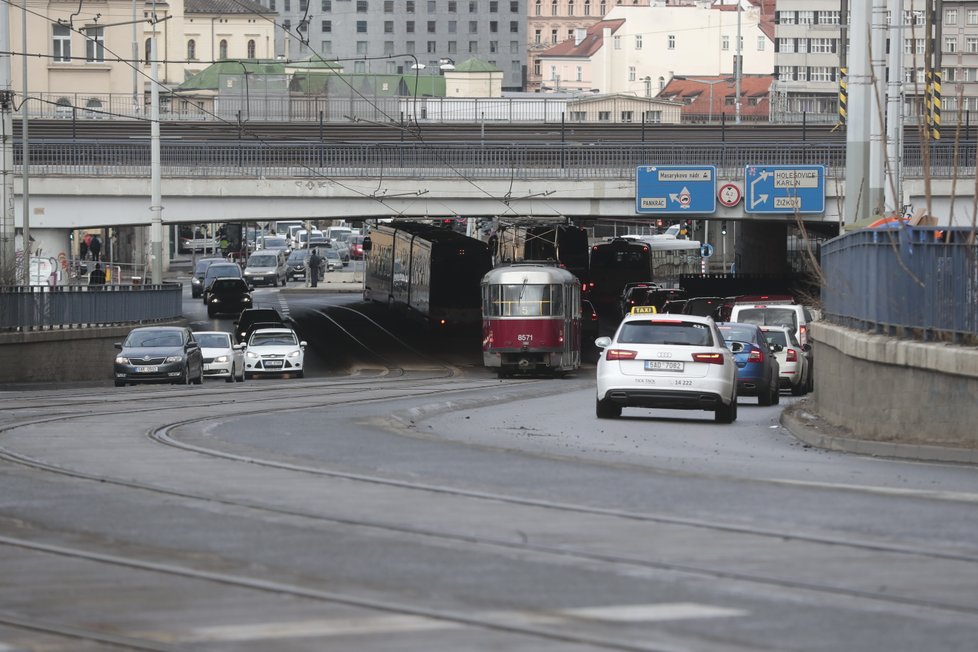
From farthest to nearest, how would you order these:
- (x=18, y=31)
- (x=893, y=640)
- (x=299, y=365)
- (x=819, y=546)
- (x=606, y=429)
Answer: (x=18, y=31) → (x=299, y=365) → (x=606, y=429) → (x=819, y=546) → (x=893, y=640)

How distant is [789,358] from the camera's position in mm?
35438

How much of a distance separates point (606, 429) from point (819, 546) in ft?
37.3

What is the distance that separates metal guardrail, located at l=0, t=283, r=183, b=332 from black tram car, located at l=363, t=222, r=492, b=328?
9.18 meters

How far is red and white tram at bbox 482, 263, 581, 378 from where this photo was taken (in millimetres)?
43875

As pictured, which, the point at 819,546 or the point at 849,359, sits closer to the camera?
the point at 819,546

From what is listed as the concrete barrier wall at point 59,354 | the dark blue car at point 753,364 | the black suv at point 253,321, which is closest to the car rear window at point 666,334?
the dark blue car at point 753,364

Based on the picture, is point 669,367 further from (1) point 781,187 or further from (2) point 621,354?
(1) point 781,187

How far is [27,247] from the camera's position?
159 feet

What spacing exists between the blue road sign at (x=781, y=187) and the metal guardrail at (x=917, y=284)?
3064 centimetres

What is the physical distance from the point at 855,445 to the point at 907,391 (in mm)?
758

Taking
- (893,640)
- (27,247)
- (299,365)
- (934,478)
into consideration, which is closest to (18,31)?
(27,247)

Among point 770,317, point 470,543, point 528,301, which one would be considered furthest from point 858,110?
point 528,301

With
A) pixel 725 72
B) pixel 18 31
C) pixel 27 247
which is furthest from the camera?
pixel 725 72

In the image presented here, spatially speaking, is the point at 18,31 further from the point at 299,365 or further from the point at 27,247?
the point at 299,365
